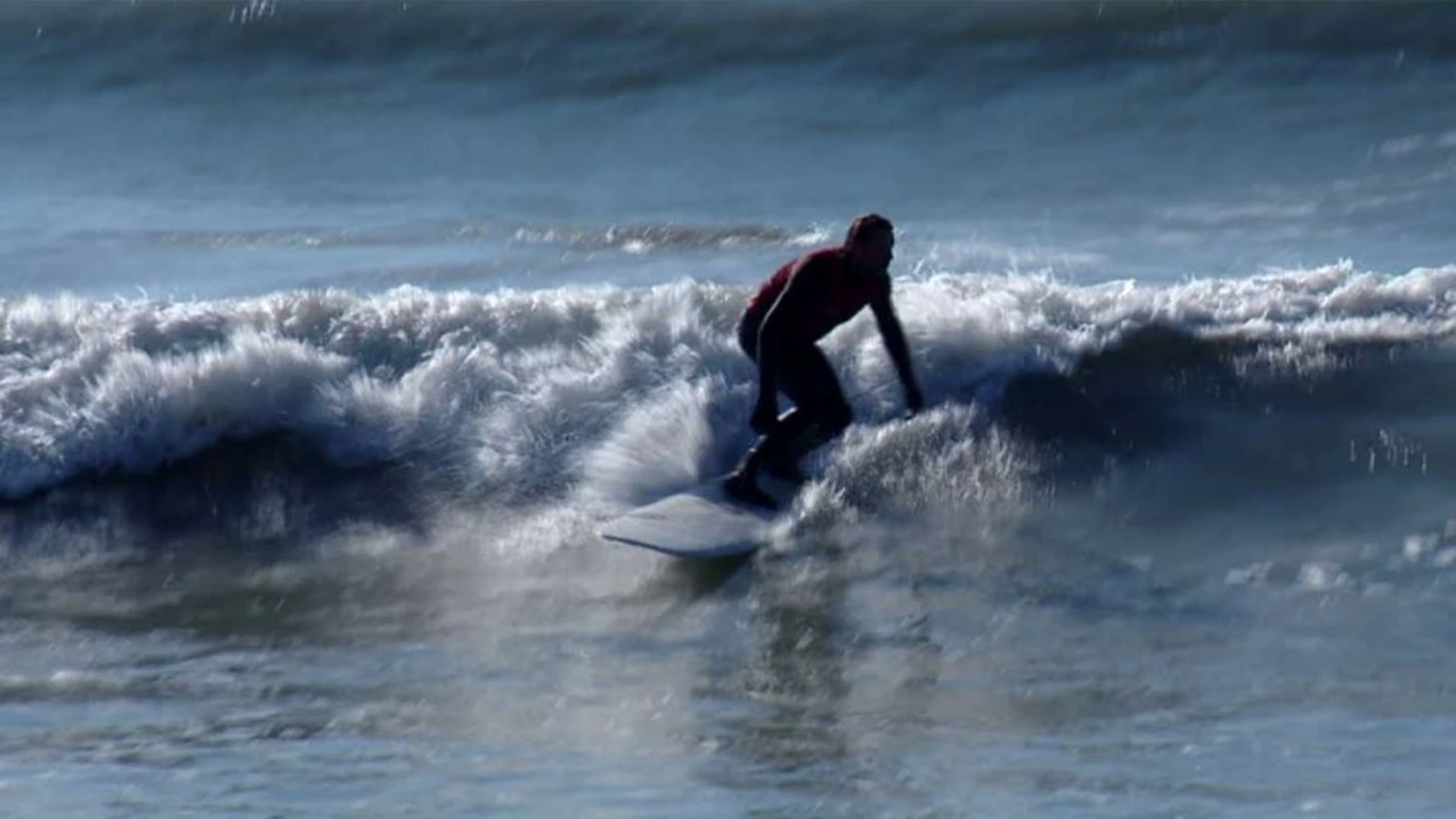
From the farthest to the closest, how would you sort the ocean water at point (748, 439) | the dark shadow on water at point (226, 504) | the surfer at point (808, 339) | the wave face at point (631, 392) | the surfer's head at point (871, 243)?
the dark shadow on water at point (226, 504)
the wave face at point (631, 392)
the surfer at point (808, 339)
the surfer's head at point (871, 243)
the ocean water at point (748, 439)

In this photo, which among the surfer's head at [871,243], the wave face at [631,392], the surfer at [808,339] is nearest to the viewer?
the surfer's head at [871,243]

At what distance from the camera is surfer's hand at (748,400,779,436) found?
1009 centimetres

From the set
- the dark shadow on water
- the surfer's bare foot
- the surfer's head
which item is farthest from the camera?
the dark shadow on water

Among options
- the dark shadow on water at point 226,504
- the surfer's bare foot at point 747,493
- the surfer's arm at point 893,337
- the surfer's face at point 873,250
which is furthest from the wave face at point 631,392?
the surfer's face at point 873,250

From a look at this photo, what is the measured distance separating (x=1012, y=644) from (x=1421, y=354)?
345 cm

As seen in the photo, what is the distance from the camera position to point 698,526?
1007cm

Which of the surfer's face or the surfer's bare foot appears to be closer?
the surfer's face

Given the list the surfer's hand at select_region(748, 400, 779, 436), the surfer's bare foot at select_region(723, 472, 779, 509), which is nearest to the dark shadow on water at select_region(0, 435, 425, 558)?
the surfer's bare foot at select_region(723, 472, 779, 509)

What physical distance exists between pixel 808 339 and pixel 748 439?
38.2 inches

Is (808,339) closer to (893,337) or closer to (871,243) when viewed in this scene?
(893,337)

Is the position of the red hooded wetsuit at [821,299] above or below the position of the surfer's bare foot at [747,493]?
above

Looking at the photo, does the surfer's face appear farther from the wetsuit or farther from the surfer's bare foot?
the surfer's bare foot

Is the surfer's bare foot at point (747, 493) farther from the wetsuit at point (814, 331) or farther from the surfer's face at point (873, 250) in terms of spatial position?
the surfer's face at point (873, 250)

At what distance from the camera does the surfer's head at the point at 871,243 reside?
9.83m
